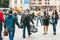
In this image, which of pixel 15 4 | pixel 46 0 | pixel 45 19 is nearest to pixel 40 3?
pixel 46 0

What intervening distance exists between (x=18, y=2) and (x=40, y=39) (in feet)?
300

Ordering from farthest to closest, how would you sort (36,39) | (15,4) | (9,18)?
(15,4)
(36,39)
(9,18)

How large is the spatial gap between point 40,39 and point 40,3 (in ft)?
290

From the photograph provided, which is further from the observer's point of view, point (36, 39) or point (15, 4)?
point (15, 4)

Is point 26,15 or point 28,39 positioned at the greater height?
point 26,15

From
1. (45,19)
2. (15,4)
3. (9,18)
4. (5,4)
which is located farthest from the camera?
(15,4)

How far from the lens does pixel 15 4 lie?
354 feet

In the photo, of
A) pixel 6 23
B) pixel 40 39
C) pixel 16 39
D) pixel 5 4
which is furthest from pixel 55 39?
pixel 5 4

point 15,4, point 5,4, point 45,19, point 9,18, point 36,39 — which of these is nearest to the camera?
point 9,18

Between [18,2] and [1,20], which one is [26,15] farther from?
[18,2]

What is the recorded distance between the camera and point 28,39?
45.6 feet

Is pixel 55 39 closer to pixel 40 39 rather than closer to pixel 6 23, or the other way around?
pixel 40 39

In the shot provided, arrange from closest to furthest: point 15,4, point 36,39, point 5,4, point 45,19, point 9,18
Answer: point 9,18
point 36,39
point 45,19
point 5,4
point 15,4

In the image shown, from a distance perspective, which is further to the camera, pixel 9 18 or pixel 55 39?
pixel 55 39
